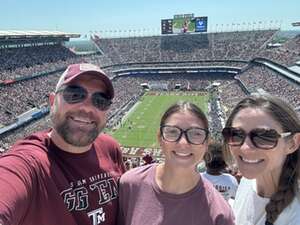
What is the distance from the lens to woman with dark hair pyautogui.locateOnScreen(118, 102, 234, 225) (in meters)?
3.04

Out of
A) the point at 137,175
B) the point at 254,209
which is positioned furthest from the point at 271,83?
the point at 137,175

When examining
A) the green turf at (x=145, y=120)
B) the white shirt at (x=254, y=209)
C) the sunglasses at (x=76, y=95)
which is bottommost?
the green turf at (x=145, y=120)

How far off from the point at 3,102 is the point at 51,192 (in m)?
45.0

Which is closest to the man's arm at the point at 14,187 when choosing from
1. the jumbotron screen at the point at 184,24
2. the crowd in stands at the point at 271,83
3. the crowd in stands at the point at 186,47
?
the crowd in stands at the point at 271,83

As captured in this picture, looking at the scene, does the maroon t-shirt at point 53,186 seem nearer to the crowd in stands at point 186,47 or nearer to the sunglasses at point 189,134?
the sunglasses at point 189,134

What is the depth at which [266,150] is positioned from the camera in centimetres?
316

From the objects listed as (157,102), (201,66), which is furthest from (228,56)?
(157,102)

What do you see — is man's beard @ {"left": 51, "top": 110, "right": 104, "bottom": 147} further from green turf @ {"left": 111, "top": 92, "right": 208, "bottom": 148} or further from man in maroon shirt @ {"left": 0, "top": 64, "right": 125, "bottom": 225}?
green turf @ {"left": 111, "top": 92, "right": 208, "bottom": 148}

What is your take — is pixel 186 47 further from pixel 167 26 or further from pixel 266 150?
pixel 266 150

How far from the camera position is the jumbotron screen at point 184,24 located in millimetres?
92625

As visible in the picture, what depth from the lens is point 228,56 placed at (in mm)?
84000

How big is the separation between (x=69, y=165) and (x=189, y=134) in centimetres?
106

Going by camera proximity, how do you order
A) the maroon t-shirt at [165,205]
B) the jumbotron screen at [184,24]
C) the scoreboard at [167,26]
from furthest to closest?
the scoreboard at [167,26], the jumbotron screen at [184,24], the maroon t-shirt at [165,205]

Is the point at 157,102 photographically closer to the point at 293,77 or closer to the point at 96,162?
the point at 293,77
